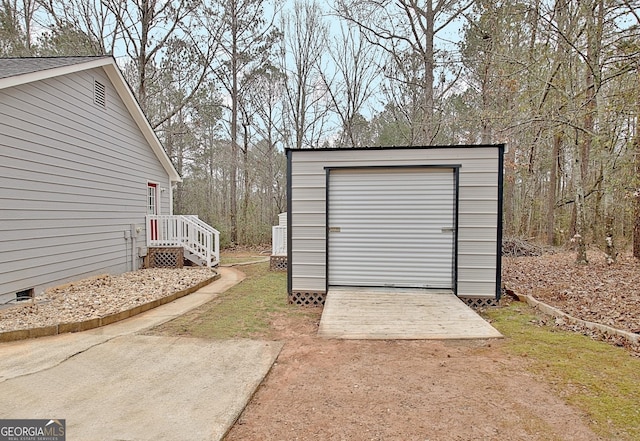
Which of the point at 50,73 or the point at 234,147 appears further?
the point at 234,147

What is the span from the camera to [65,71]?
649 centimetres

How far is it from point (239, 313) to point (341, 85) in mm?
12924

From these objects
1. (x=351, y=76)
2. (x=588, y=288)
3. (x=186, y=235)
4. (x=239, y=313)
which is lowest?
(x=239, y=313)

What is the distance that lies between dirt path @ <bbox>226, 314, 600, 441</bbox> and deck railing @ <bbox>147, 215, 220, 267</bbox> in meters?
6.41

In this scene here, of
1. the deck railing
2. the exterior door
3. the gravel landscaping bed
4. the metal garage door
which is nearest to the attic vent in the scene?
the exterior door

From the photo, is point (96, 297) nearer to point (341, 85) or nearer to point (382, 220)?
point (382, 220)

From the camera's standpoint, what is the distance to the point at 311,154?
19.7ft

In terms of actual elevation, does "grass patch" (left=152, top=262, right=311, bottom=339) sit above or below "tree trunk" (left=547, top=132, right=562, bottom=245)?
below

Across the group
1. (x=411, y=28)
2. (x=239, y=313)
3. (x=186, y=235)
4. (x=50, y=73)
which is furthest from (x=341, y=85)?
(x=239, y=313)

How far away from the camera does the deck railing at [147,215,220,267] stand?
955cm

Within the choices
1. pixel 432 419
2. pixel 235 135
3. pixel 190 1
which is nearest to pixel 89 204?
pixel 432 419

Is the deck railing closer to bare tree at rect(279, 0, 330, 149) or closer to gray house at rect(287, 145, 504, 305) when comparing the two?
gray house at rect(287, 145, 504, 305)

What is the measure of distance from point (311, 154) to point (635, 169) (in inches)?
275

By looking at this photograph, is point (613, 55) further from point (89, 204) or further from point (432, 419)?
point (89, 204)
